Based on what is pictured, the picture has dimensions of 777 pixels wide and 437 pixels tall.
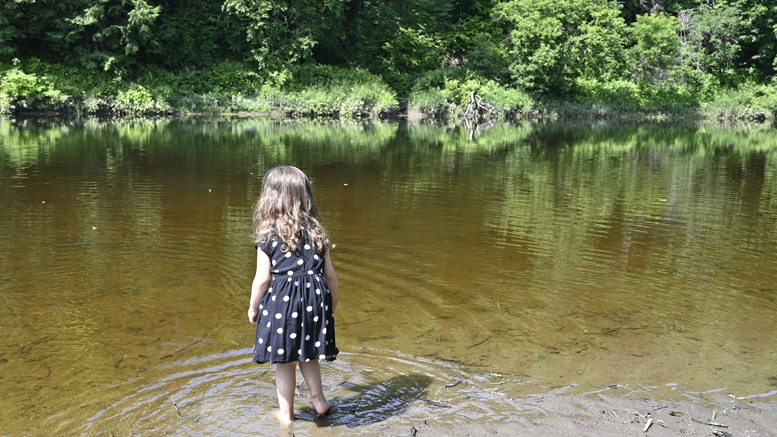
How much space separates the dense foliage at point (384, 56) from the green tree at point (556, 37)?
0.30 feet

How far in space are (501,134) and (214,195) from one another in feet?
58.8

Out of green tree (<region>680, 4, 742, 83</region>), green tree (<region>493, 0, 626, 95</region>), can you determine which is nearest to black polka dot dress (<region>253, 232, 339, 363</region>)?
green tree (<region>493, 0, 626, 95</region>)

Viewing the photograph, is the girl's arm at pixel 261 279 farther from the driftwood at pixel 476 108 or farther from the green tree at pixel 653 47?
the green tree at pixel 653 47

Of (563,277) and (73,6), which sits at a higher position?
(73,6)

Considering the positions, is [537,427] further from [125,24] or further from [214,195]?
[125,24]

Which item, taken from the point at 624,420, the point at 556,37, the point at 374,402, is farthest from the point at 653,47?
the point at 374,402

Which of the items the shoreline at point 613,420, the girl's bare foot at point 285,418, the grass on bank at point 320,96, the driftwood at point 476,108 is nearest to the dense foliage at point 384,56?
the grass on bank at point 320,96

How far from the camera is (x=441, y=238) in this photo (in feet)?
29.2

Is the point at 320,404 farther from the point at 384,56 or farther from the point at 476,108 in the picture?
the point at 384,56

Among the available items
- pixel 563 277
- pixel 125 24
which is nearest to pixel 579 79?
pixel 125 24

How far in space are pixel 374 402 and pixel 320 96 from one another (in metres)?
33.8

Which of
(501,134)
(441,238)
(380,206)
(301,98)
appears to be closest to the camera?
(441,238)

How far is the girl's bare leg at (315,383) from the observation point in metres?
3.98

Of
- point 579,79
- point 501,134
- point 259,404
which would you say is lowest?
point 259,404
